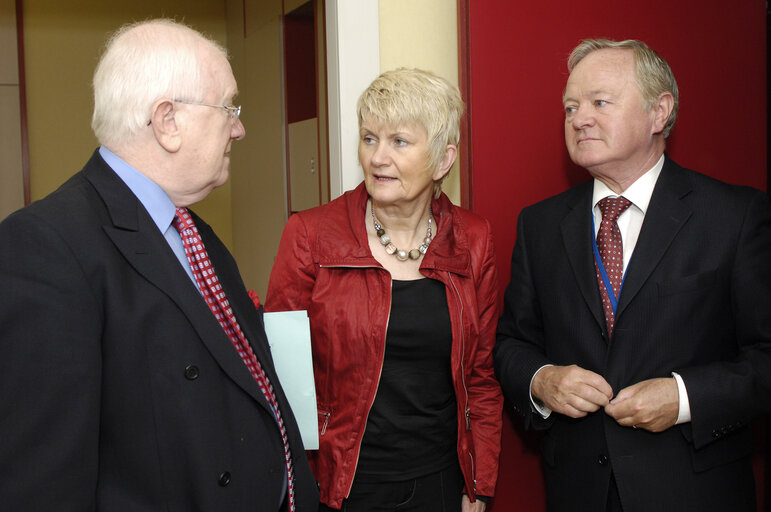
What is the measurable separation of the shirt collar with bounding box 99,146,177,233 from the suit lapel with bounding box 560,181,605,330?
1.17 metres

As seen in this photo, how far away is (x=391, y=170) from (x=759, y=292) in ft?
3.37

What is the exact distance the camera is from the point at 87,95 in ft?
17.6

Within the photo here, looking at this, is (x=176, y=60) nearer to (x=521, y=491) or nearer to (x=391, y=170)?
(x=391, y=170)

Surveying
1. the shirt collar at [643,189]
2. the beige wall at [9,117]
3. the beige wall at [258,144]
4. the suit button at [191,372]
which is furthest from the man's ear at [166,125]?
the beige wall at [9,117]

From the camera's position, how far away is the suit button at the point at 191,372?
117 centimetres

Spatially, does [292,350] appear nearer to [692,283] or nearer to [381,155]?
[381,155]

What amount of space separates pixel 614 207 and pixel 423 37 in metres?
0.92

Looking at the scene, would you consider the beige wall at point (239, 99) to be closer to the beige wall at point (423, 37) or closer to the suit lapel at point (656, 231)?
the beige wall at point (423, 37)

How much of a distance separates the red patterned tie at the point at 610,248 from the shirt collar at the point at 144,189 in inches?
47.7

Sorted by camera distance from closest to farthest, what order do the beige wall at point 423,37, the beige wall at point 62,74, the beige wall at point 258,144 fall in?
the beige wall at point 423,37
the beige wall at point 258,144
the beige wall at point 62,74

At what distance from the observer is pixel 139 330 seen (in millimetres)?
1122

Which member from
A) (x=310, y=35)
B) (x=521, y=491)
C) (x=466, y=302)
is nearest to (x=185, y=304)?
(x=466, y=302)

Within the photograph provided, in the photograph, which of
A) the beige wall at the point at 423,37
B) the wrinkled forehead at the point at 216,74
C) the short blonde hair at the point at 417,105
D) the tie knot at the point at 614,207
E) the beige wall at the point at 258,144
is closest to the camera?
the wrinkled forehead at the point at 216,74

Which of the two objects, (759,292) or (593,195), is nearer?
(759,292)
